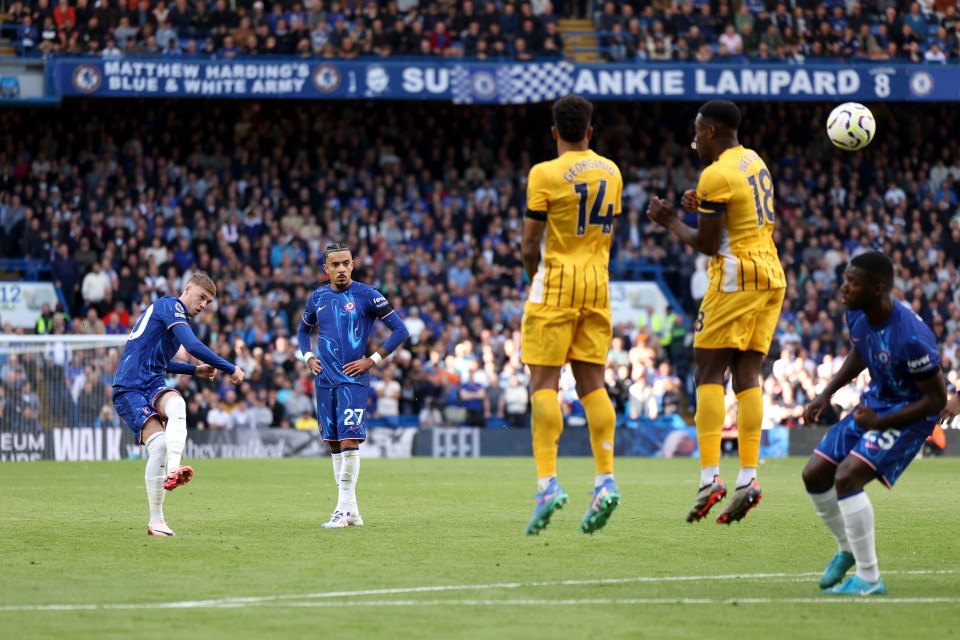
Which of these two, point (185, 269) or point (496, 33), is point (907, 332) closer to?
point (185, 269)

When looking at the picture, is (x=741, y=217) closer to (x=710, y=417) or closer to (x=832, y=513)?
(x=710, y=417)

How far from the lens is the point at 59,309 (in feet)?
96.6

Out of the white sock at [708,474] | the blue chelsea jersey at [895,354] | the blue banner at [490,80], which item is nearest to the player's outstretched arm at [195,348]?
the white sock at [708,474]

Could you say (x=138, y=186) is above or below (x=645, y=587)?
above

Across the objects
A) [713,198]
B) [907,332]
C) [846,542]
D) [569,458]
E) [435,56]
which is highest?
[435,56]

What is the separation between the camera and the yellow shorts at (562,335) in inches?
387

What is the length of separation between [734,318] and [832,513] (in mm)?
1725

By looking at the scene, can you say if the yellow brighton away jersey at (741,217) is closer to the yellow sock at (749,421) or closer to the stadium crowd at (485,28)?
the yellow sock at (749,421)

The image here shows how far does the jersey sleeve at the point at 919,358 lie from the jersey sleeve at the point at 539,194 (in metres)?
2.50

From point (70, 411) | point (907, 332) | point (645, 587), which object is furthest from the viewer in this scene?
point (70, 411)

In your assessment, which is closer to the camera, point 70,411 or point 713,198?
point 713,198

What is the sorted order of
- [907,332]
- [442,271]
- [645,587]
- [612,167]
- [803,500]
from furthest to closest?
[442,271], [803,500], [612,167], [645,587], [907,332]

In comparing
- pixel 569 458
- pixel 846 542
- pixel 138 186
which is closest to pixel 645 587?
pixel 846 542

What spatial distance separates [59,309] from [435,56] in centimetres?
1059
